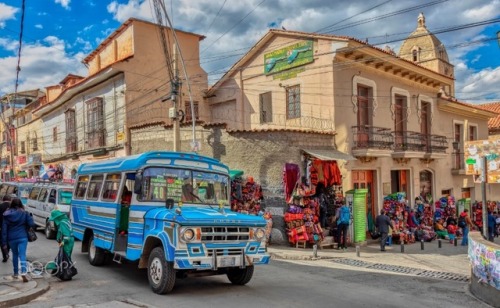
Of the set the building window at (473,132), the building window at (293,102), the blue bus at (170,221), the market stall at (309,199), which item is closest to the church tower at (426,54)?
the building window at (473,132)

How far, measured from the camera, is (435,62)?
45.4 m

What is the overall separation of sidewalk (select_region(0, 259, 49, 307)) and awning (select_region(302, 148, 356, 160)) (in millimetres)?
10134

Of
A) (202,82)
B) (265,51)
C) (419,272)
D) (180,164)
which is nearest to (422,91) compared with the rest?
(265,51)

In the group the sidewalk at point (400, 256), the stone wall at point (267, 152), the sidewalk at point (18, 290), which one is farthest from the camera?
the stone wall at point (267, 152)

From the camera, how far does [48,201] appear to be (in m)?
16.9

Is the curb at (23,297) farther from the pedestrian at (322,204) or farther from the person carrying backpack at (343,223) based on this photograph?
the pedestrian at (322,204)

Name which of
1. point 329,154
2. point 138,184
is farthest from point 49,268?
point 329,154

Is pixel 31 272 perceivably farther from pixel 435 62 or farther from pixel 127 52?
pixel 435 62

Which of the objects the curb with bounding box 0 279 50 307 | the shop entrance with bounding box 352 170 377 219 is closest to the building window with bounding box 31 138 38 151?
the shop entrance with bounding box 352 170 377 219

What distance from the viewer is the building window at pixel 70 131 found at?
98.3ft

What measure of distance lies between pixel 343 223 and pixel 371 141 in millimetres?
4724

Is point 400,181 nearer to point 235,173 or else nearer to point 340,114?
point 340,114

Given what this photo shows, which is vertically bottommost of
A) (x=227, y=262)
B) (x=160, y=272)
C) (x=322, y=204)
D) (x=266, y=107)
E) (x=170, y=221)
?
(x=160, y=272)

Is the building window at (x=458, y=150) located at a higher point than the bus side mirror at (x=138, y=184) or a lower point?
higher
